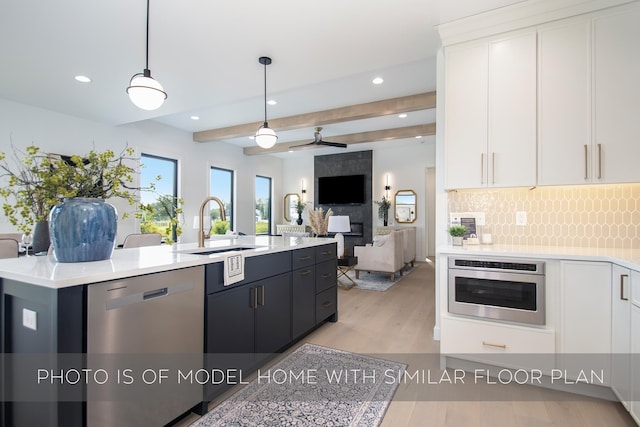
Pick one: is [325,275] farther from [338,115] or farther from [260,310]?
[338,115]

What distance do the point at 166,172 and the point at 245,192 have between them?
2.36m

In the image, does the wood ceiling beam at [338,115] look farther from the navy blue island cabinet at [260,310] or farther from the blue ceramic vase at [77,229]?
the blue ceramic vase at [77,229]

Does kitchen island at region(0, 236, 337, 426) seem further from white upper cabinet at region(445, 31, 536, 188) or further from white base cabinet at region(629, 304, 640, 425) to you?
white base cabinet at region(629, 304, 640, 425)

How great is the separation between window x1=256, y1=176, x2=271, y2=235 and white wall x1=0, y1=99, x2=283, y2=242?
0.32 m

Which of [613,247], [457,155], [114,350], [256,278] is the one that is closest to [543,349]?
[613,247]

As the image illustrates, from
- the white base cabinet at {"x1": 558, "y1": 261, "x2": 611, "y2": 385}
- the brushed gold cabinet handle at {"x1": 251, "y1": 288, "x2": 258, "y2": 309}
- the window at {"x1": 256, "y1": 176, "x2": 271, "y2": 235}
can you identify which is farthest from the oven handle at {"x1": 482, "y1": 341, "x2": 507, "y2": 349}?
the window at {"x1": 256, "y1": 176, "x2": 271, "y2": 235}

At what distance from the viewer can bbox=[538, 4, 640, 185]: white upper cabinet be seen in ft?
7.03

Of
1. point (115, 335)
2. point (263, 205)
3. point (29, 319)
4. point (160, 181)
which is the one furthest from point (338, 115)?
point (263, 205)

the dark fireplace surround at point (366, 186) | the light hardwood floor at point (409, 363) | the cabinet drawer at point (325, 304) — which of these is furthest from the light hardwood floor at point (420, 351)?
the dark fireplace surround at point (366, 186)

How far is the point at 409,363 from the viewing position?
8.08 ft

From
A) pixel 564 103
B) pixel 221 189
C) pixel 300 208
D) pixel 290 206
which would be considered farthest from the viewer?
pixel 290 206

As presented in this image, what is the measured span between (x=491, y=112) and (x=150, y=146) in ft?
19.0

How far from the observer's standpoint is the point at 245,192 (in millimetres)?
8453

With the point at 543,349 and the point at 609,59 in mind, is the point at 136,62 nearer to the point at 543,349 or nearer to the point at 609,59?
the point at 609,59
